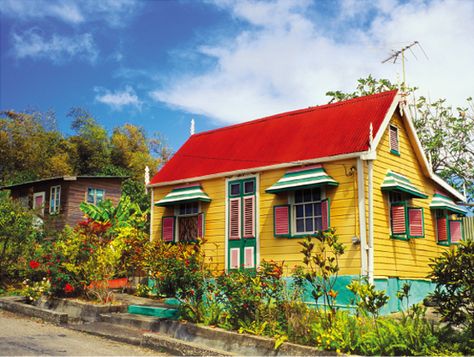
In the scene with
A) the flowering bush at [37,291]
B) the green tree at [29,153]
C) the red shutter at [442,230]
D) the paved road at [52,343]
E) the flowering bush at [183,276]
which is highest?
the green tree at [29,153]

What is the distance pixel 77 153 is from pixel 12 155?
5.08m

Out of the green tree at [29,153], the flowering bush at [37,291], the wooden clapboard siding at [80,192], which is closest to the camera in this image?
the flowering bush at [37,291]

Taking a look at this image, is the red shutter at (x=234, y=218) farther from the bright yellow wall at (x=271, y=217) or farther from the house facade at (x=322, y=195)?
the bright yellow wall at (x=271, y=217)

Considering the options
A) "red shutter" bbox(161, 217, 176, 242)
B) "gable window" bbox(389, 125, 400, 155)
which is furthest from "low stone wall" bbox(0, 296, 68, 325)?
"gable window" bbox(389, 125, 400, 155)

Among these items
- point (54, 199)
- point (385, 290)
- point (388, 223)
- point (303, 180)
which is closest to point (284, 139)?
point (303, 180)

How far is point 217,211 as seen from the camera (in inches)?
654

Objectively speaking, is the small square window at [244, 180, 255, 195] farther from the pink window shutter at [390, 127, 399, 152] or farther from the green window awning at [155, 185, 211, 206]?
the pink window shutter at [390, 127, 399, 152]

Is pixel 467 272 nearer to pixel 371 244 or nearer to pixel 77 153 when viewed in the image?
pixel 371 244

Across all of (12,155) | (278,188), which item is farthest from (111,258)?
(12,155)

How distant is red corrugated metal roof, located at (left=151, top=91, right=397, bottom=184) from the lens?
577 inches

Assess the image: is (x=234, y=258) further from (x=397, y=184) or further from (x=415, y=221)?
(x=415, y=221)

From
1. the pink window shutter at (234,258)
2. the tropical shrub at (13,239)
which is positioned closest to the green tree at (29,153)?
the tropical shrub at (13,239)

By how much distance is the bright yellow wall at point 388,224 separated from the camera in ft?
44.9

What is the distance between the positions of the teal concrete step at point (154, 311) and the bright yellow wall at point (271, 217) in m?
1.71
